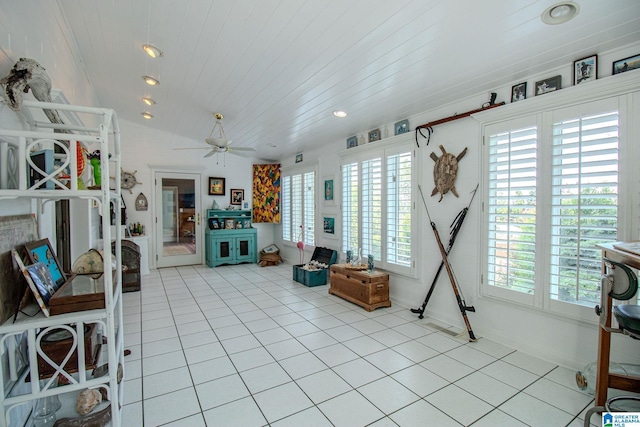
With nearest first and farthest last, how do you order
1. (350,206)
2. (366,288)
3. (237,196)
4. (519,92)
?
(519,92), (366,288), (350,206), (237,196)

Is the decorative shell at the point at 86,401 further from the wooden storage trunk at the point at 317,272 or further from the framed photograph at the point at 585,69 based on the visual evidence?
the framed photograph at the point at 585,69

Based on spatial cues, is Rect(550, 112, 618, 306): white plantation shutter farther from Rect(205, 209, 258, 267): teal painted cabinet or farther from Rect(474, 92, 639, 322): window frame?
Rect(205, 209, 258, 267): teal painted cabinet

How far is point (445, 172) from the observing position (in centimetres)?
343

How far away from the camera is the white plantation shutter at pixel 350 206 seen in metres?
4.84

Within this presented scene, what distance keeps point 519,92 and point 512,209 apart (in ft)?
3.58

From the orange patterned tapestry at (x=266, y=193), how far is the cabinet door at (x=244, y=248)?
0.60m

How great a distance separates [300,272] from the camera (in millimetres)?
5332

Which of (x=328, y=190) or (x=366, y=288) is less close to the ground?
(x=328, y=190)

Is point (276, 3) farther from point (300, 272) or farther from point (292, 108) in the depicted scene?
point (300, 272)

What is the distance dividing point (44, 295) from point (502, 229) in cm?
347

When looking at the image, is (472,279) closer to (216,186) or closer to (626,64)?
(626,64)

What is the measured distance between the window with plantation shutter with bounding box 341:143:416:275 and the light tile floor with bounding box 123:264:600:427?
32.5 inches

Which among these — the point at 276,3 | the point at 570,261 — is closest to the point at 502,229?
the point at 570,261

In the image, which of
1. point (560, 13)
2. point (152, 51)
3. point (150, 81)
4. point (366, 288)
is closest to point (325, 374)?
point (366, 288)
